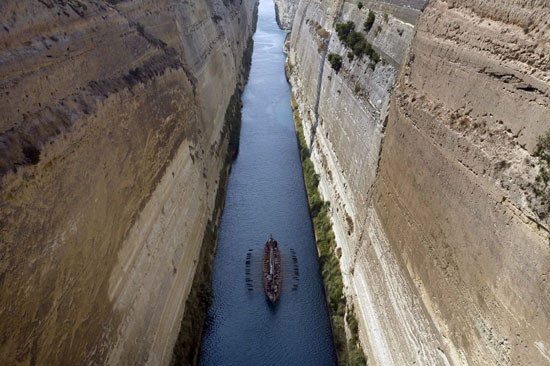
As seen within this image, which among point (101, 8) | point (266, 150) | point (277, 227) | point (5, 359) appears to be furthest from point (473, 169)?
point (266, 150)

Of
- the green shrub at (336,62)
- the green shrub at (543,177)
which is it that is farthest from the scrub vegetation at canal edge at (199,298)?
the green shrub at (543,177)

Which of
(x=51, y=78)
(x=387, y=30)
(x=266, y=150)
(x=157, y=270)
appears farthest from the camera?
(x=266, y=150)

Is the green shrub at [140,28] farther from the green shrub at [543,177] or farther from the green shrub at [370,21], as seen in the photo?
the green shrub at [543,177]

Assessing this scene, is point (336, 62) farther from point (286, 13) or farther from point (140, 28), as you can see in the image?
point (286, 13)

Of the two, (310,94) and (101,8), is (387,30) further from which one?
(310,94)

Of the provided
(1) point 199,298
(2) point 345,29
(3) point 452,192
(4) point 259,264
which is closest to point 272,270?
(4) point 259,264
